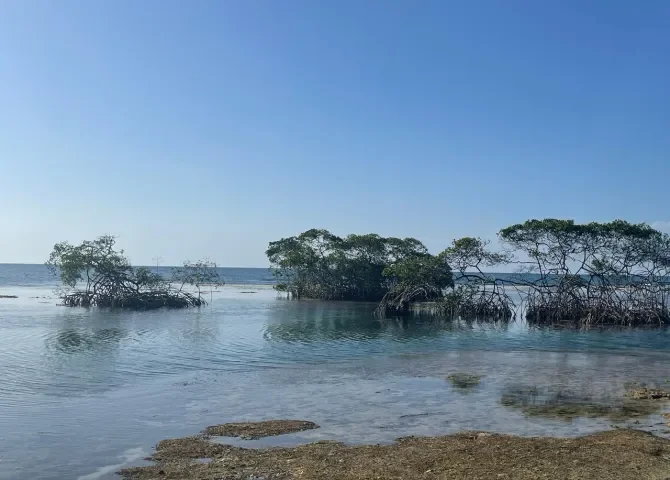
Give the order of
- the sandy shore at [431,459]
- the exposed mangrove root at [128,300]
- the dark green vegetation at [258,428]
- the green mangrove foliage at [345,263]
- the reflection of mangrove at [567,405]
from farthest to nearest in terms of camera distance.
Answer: the green mangrove foliage at [345,263] < the exposed mangrove root at [128,300] < the reflection of mangrove at [567,405] < the dark green vegetation at [258,428] < the sandy shore at [431,459]

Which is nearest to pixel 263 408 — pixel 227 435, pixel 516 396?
pixel 227 435

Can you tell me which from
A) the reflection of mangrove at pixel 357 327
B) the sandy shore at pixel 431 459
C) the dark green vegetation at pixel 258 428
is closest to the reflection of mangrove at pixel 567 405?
the sandy shore at pixel 431 459

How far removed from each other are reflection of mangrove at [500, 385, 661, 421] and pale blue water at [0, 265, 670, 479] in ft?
1.08

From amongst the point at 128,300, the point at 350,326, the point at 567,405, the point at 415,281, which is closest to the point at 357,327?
the point at 350,326

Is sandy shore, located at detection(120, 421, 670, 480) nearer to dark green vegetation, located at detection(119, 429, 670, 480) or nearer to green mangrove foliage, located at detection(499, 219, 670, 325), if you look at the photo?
dark green vegetation, located at detection(119, 429, 670, 480)

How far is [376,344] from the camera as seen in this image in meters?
28.2

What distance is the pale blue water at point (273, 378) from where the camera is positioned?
40.3ft

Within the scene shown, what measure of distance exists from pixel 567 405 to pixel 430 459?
6675 millimetres

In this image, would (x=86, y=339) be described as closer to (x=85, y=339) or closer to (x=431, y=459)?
(x=85, y=339)

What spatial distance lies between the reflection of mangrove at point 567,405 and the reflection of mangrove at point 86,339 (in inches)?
661

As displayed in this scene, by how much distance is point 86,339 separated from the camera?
92.0ft

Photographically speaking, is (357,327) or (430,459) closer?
(430,459)

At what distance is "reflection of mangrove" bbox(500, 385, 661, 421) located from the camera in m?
14.0

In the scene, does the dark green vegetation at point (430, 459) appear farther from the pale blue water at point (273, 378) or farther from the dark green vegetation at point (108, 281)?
the dark green vegetation at point (108, 281)
